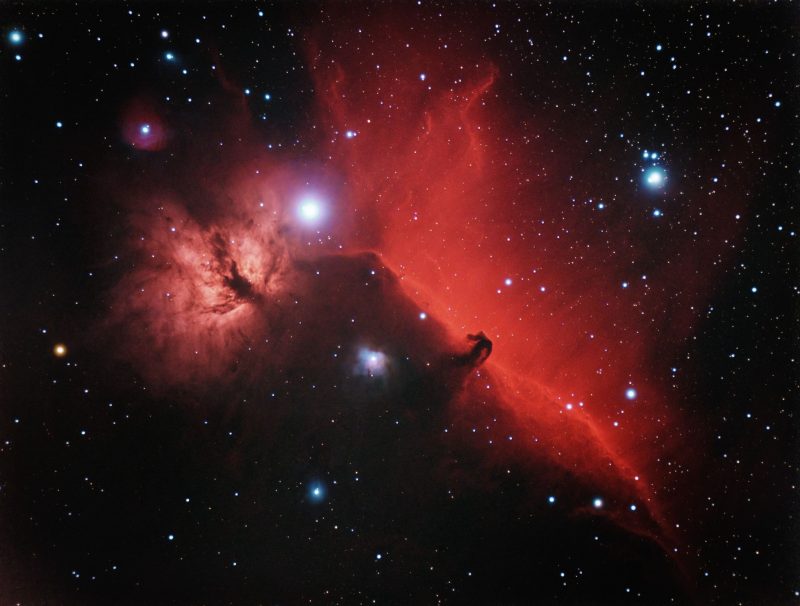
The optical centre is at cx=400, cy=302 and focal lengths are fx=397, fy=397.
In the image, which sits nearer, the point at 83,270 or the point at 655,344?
the point at 83,270

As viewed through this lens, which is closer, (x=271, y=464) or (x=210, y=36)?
(x=210, y=36)

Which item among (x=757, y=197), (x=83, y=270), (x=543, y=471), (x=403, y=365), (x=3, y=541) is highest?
(x=757, y=197)

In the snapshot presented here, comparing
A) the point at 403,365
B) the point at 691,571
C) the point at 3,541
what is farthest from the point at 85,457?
the point at 691,571

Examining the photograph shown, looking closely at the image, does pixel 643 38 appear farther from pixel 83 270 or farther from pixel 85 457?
pixel 85 457

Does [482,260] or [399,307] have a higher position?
[482,260]

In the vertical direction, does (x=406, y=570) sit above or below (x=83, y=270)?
below

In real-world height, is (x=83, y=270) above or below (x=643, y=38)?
below

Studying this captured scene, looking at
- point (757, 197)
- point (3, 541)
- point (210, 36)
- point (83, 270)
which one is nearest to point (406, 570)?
point (3, 541)

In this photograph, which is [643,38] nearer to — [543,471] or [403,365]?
[403,365]

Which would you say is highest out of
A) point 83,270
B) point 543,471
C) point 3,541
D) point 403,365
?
point 83,270
